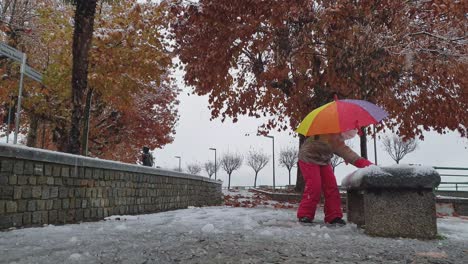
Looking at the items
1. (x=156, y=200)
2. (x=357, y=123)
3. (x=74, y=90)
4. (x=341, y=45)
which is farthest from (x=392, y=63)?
(x=74, y=90)

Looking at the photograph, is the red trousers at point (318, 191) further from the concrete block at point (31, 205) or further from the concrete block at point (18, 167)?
the concrete block at point (18, 167)

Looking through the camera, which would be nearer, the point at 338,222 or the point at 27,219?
the point at 27,219

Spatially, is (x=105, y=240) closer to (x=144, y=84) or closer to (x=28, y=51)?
(x=144, y=84)

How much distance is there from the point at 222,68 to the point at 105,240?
341 inches

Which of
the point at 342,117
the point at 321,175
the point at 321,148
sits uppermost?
the point at 342,117

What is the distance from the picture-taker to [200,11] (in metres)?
10.4

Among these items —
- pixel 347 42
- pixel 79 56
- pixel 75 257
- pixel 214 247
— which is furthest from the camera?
pixel 347 42

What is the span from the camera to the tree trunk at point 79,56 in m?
9.31

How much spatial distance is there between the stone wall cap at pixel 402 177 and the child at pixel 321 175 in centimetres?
127

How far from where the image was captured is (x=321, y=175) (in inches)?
248

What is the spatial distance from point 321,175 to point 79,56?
6.63m

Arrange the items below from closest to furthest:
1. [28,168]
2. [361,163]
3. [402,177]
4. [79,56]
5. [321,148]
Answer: [402,177] < [28,168] < [361,163] < [321,148] < [79,56]

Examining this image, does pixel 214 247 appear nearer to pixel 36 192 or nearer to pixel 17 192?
pixel 17 192

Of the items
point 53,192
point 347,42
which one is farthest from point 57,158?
point 347,42
